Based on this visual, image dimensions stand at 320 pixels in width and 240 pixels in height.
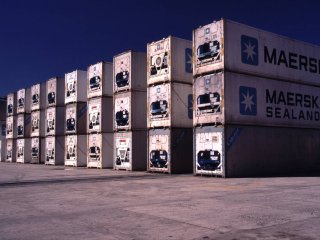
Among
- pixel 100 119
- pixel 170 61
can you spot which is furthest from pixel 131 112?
pixel 170 61

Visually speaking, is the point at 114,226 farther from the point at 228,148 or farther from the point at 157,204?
the point at 228,148

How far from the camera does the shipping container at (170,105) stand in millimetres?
20359

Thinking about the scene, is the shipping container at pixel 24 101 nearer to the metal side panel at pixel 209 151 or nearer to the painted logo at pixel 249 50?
the metal side panel at pixel 209 151

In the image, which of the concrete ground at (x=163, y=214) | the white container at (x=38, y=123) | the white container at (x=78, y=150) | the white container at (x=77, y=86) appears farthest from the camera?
the white container at (x=38, y=123)

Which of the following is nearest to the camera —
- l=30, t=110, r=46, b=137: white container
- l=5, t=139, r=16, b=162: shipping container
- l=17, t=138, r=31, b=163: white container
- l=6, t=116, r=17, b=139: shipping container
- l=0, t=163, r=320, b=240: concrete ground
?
l=0, t=163, r=320, b=240: concrete ground

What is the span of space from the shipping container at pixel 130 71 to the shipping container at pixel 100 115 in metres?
2.15

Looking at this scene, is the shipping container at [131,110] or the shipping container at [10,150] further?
the shipping container at [10,150]

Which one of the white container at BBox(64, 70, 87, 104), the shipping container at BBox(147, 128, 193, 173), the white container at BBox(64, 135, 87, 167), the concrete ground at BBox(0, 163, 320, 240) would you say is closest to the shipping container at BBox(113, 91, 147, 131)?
the shipping container at BBox(147, 128, 193, 173)

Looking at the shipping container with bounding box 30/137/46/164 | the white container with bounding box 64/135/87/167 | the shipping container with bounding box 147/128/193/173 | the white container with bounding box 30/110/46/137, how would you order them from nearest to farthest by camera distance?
the shipping container with bounding box 147/128/193/173, the white container with bounding box 64/135/87/167, the white container with bounding box 30/110/46/137, the shipping container with bounding box 30/137/46/164

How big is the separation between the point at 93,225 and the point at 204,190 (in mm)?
5869

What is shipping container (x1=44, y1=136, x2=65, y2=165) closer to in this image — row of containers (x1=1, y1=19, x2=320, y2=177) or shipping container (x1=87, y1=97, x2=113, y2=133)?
row of containers (x1=1, y1=19, x2=320, y2=177)

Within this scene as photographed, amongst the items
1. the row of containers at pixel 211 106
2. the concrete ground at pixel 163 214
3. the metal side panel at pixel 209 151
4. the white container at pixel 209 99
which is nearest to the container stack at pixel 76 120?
the row of containers at pixel 211 106

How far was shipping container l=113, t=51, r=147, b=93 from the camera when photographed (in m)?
23.2

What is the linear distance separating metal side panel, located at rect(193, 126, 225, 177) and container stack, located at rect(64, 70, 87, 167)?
511 inches
